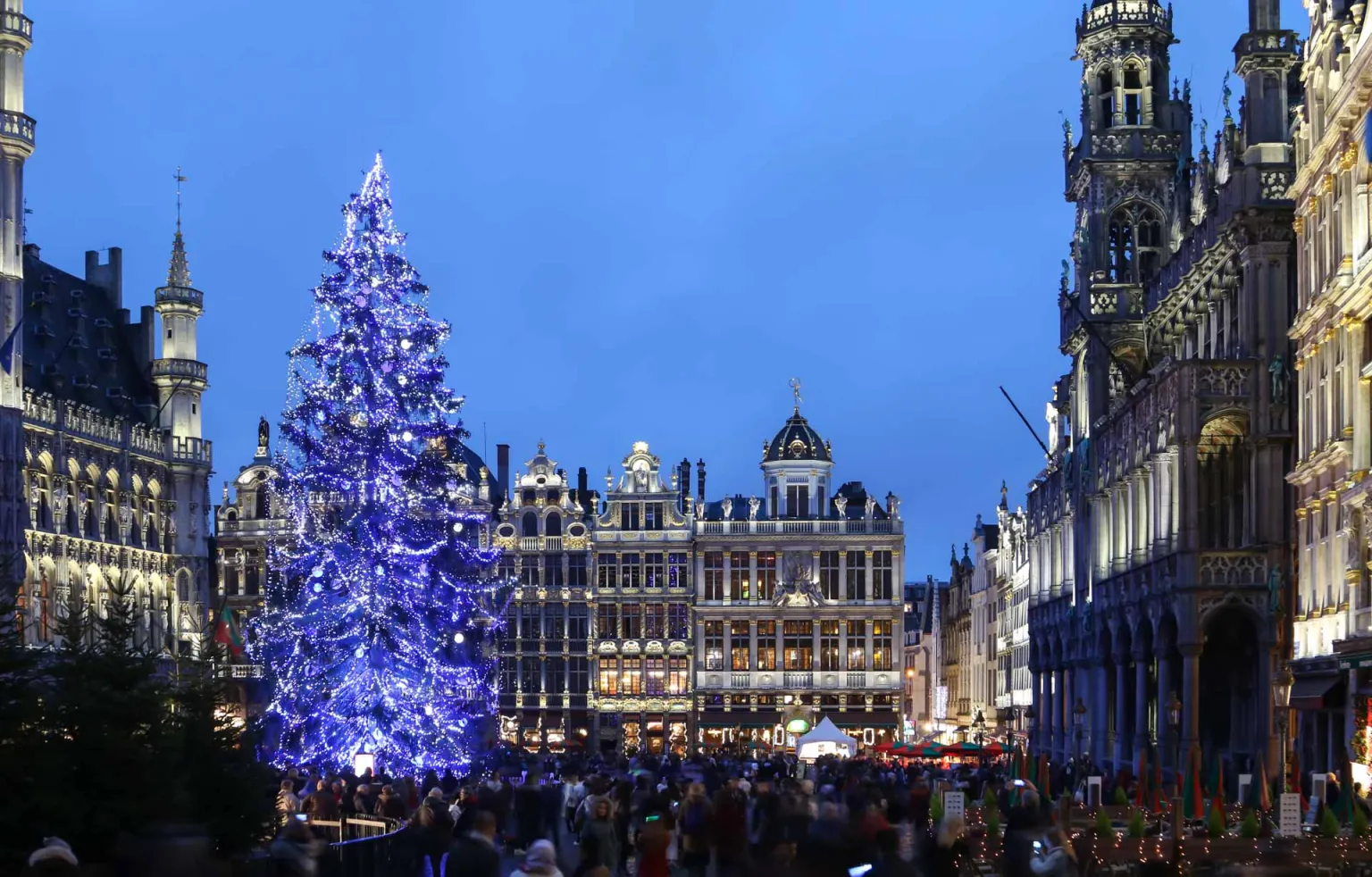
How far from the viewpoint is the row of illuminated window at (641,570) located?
9756 centimetres

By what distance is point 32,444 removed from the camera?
228 feet

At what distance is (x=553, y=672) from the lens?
9831 centimetres

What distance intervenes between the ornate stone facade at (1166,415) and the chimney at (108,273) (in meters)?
38.8

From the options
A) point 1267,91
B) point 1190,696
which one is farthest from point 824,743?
point 1267,91

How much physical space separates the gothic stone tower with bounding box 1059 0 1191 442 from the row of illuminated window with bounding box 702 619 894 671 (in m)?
39.8

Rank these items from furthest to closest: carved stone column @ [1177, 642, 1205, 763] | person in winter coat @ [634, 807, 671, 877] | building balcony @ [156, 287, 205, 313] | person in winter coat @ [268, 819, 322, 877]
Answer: building balcony @ [156, 287, 205, 313] → carved stone column @ [1177, 642, 1205, 763] → person in winter coat @ [634, 807, 671, 877] → person in winter coat @ [268, 819, 322, 877]

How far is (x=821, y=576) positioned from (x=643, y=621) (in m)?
8.24

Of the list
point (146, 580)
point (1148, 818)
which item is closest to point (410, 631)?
point (1148, 818)

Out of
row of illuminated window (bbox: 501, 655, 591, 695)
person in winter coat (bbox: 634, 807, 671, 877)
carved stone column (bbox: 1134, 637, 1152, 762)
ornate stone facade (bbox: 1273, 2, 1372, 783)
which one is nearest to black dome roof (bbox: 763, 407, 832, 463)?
row of illuminated window (bbox: 501, 655, 591, 695)

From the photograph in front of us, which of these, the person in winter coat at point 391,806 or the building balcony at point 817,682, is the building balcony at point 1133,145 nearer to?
the person in winter coat at point 391,806

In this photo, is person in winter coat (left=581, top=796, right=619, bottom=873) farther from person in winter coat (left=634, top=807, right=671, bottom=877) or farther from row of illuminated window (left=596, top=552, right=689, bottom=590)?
row of illuminated window (left=596, top=552, right=689, bottom=590)

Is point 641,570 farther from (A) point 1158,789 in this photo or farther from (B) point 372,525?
(A) point 1158,789

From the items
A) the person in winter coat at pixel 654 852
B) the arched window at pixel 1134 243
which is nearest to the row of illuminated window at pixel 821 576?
the arched window at pixel 1134 243

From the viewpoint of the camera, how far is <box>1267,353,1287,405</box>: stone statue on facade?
4106cm
